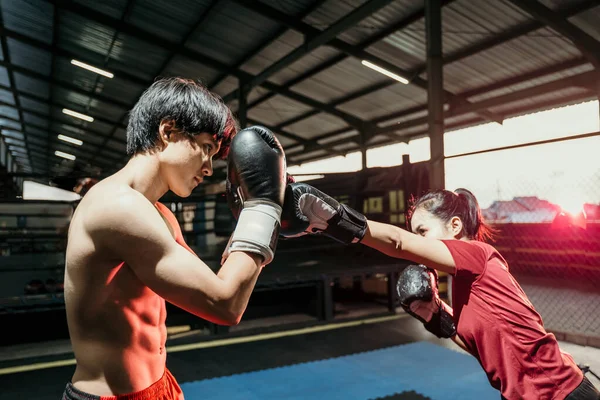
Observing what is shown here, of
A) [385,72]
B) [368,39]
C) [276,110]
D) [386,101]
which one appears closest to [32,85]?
[276,110]

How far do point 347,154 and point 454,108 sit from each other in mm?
5948

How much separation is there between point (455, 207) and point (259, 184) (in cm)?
98

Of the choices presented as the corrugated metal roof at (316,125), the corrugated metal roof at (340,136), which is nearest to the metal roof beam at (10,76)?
the corrugated metal roof at (316,125)

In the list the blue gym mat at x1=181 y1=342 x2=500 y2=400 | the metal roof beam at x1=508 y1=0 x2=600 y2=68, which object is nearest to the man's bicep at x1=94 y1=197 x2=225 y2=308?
the blue gym mat at x1=181 y1=342 x2=500 y2=400

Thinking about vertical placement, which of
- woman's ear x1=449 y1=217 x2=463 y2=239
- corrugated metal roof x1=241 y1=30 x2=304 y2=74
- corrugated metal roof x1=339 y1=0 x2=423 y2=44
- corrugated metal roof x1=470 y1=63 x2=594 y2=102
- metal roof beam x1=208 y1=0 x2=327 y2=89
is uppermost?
metal roof beam x1=208 y1=0 x2=327 y2=89

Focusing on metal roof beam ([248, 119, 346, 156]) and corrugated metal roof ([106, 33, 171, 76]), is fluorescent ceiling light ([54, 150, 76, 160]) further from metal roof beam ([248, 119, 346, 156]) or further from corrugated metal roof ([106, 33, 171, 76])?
metal roof beam ([248, 119, 346, 156])

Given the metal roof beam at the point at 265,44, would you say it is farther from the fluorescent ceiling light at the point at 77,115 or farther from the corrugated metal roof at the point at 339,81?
the fluorescent ceiling light at the point at 77,115

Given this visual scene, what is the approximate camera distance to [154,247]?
0.97m

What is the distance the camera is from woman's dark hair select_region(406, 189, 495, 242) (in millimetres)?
1728

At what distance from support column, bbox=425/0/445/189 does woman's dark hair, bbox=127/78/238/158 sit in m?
4.18

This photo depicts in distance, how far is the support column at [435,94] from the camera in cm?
500

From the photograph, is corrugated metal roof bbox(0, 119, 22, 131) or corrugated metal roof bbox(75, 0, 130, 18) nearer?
corrugated metal roof bbox(75, 0, 130, 18)

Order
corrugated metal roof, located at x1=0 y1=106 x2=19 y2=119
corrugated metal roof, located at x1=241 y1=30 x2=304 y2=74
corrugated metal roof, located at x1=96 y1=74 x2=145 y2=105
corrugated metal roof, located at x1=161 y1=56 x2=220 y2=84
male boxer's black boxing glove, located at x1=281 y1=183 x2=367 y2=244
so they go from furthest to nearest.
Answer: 1. corrugated metal roof, located at x1=0 y1=106 x2=19 y2=119
2. corrugated metal roof, located at x1=96 y1=74 x2=145 y2=105
3. corrugated metal roof, located at x1=161 y1=56 x2=220 y2=84
4. corrugated metal roof, located at x1=241 y1=30 x2=304 y2=74
5. male boxer's black boxing glove, located at x1=281 y1=183 x2=367 y2=244

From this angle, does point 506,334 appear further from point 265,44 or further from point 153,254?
point 265,44
